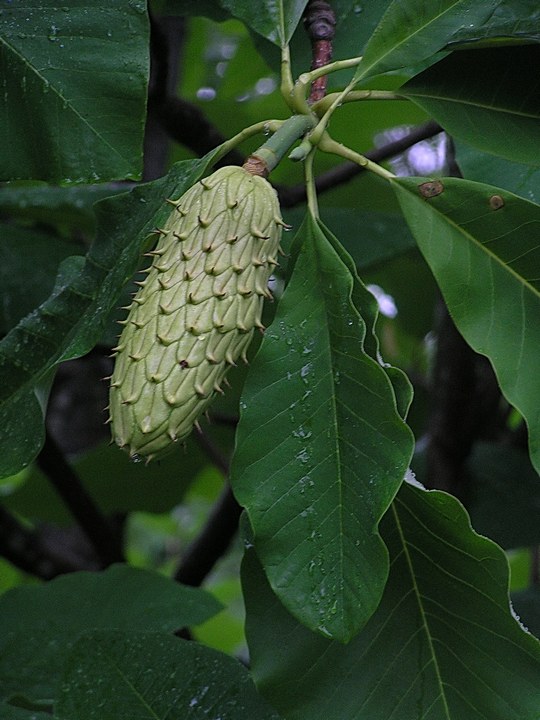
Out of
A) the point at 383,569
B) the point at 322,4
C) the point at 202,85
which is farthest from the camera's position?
the point at 202,85

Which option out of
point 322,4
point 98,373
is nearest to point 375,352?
point 322,4

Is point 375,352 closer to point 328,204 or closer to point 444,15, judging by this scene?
point 444,15

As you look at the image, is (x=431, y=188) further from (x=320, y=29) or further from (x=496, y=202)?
(x=320, y=29)

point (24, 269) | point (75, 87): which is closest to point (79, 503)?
point (24, 269)

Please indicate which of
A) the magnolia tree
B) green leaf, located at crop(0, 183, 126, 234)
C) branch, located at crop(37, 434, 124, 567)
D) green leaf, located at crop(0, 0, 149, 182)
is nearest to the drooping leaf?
the magnolia tree

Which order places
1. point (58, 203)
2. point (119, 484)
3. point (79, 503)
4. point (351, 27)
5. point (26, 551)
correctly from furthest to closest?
point (119, 484)
point (26, 551)
point (79, 503)
point (58, 203)
point (351, 27)

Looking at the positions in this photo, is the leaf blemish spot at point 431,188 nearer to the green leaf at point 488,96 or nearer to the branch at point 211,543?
the green leaf at point 488,96
